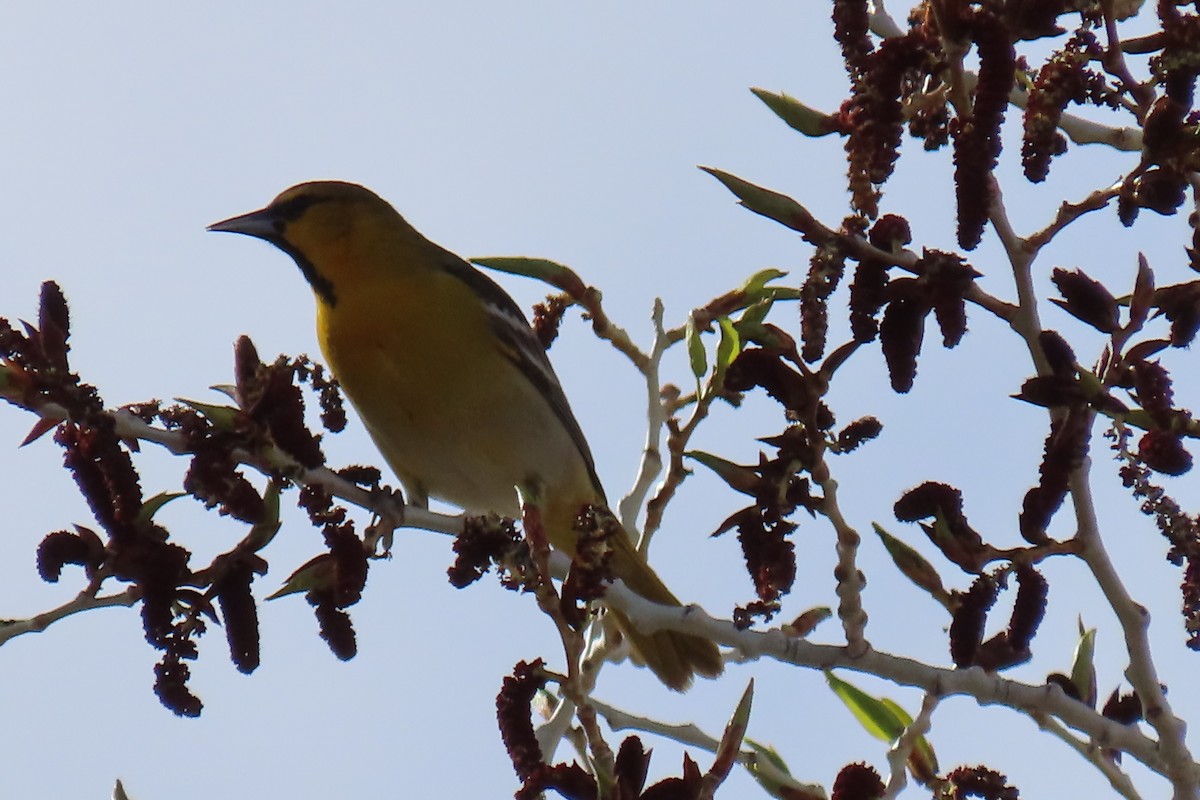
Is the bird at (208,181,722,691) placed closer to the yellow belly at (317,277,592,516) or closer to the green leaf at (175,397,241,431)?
the yellow belly at (317,277,592,516)

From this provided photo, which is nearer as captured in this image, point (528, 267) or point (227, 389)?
point (227, 389)

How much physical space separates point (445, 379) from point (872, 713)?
5.17 feet

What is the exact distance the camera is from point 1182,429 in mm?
1850

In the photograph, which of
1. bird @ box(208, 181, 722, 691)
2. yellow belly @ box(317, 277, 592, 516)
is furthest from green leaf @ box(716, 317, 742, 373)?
yellow belly @ box(317, 277, 592, 516)

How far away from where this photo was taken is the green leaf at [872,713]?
9.75 feet

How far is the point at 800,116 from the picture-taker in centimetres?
202

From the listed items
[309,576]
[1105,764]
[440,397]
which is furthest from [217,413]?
[440,397]

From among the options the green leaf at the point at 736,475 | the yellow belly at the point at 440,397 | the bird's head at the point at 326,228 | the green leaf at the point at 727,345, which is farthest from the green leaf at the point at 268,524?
the bird's head at the point at 326,228

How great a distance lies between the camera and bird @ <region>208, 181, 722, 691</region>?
3.85 metres

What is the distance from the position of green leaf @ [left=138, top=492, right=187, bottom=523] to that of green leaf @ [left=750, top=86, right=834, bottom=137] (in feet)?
3.50

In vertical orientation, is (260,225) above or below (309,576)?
above

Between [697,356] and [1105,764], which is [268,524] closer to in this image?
[697,356]

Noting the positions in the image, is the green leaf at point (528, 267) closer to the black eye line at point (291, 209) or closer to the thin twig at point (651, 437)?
the thin twig at point (651, 437)

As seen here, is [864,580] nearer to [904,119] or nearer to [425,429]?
[904,119]
